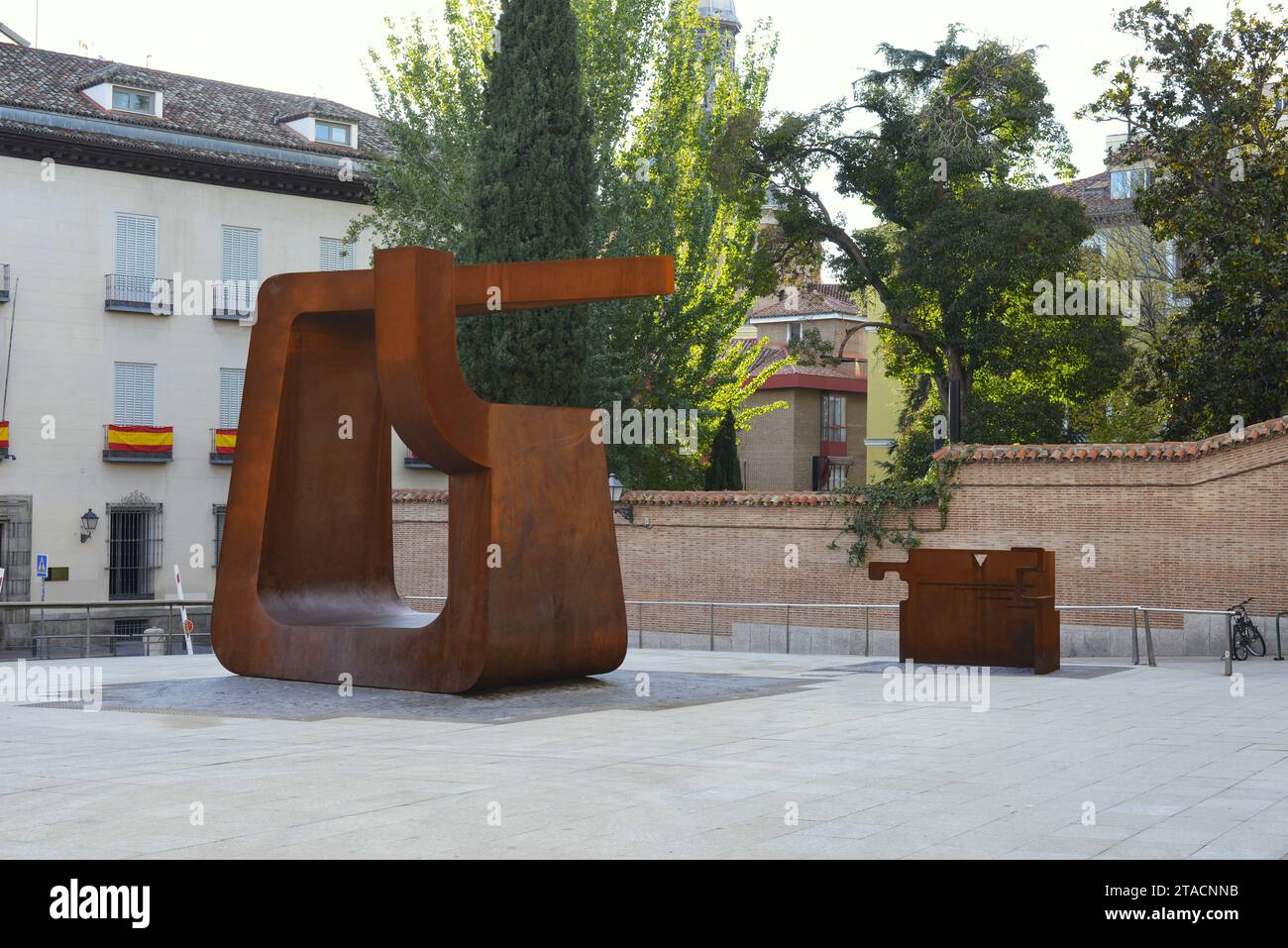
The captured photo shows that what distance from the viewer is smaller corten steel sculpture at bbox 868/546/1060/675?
17141 millimetres

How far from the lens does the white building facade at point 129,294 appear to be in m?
33.5

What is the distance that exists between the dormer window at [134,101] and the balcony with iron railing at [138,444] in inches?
307

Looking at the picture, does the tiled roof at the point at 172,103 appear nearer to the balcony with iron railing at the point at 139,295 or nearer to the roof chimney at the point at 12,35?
the roof chimney at the point at 12,35

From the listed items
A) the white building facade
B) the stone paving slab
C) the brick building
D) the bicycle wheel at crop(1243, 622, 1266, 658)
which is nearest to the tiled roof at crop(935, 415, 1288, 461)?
the bicycle wheel at crop(1243, 622, 1266, 658)

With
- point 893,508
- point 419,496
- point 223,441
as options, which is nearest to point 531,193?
point 419,496

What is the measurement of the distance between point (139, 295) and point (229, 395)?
3.33m

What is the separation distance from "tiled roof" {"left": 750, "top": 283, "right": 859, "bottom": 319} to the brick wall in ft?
110

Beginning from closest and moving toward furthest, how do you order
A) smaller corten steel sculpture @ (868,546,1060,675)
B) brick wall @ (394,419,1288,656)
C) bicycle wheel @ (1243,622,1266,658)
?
smaller corten steel sculpture @ (868,546,1060,675), bicycle wheel @ (1243,622,1266,658), brick wall @ (394,419,1288,656)

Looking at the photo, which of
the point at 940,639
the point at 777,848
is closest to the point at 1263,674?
the point at 940,639

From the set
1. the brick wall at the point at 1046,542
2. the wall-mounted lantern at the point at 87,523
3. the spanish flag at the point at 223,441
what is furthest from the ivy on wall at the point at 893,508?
the wall-mounted lantern at the point at 87,523

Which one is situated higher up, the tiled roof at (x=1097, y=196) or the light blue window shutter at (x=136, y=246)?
the tiled roof at (x=1097, y=196)

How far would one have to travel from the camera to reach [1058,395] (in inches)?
1281

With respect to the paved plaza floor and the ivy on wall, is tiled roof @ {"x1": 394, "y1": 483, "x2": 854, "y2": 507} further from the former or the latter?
the paved plaza floor

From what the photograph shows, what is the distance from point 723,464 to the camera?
35.7 meters
